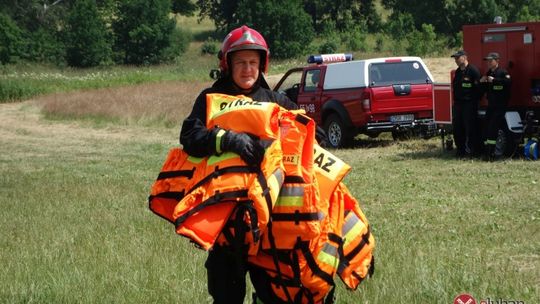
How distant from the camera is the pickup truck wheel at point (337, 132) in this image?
19.4 meters

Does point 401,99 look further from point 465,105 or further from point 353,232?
point 353,232

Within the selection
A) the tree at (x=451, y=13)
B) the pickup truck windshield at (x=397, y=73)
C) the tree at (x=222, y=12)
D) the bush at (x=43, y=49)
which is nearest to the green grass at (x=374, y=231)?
the pickup truck windshield at (x=397, y=73)

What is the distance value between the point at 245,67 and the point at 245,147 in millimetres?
506

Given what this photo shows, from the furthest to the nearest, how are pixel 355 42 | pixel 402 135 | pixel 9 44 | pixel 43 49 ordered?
pixel 43 49, pixel 9 44, pixel 355 42, pixel 402 135

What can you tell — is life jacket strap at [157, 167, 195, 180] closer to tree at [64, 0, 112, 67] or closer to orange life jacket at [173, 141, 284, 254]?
orange life jacket at [173, 141, 284, 254]

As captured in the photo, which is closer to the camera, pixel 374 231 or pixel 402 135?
pixel 374 231

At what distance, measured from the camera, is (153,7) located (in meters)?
87.1

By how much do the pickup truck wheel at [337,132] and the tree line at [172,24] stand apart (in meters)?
50.6

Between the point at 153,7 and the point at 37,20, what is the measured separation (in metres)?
11.5

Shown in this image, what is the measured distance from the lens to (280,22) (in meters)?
86.4

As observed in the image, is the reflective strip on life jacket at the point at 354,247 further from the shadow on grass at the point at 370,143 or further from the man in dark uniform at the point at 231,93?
the shadow on grass at the point at 370,143

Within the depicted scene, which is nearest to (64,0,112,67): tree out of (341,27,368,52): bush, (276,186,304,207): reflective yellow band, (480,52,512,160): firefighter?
A: (341,27,368,52): bush

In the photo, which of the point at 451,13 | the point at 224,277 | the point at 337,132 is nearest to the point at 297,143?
the point at 224,277

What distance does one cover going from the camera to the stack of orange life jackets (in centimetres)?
412
